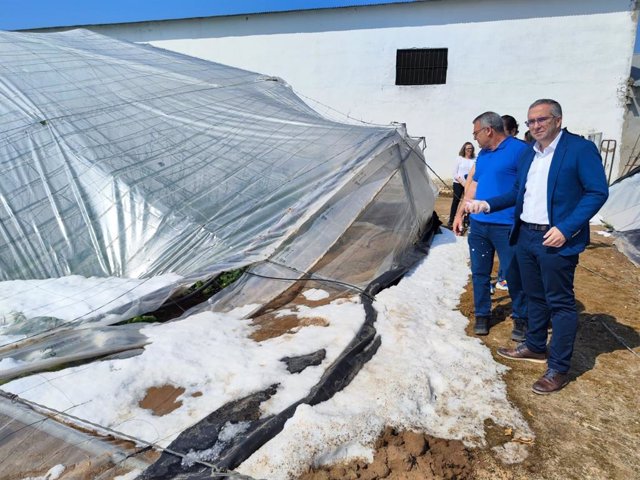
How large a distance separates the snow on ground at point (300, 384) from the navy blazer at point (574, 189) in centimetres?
97

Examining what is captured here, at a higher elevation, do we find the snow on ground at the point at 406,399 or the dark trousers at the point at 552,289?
the dark trousers at the point at 552,289

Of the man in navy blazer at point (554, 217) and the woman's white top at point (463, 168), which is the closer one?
the man in navy blazer at point (554, 217)

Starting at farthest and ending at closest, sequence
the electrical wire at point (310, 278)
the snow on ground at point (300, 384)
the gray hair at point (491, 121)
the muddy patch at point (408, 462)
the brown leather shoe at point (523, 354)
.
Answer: the electrical wire at point (310, 278) < the gray hair at point (491, 121) < the brown leather shoe at point (523, 354) < the snow on ground at point (300, 384) < the muddy patch at point (408, 462)

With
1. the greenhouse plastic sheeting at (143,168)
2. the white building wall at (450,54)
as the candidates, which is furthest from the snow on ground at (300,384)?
the white building wall at (450,54)

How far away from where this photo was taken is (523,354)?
3.05m

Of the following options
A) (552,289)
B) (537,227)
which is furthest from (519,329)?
(537,227)

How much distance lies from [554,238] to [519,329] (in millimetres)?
1152

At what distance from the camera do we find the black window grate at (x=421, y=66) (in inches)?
493

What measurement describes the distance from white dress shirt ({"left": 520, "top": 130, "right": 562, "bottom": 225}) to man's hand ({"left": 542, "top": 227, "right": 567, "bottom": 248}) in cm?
18

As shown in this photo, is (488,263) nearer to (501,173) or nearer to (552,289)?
(501,173)

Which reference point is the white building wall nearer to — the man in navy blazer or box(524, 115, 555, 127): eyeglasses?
the man in navy blazer

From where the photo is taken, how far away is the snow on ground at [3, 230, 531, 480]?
2.20 m

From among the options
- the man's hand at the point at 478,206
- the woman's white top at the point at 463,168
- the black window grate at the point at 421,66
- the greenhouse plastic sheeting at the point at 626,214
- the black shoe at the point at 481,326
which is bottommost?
the greenhouse plastic sheeting at the point at 626,214

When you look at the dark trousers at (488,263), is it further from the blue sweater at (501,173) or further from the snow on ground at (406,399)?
the snow on ground at (406,399)
